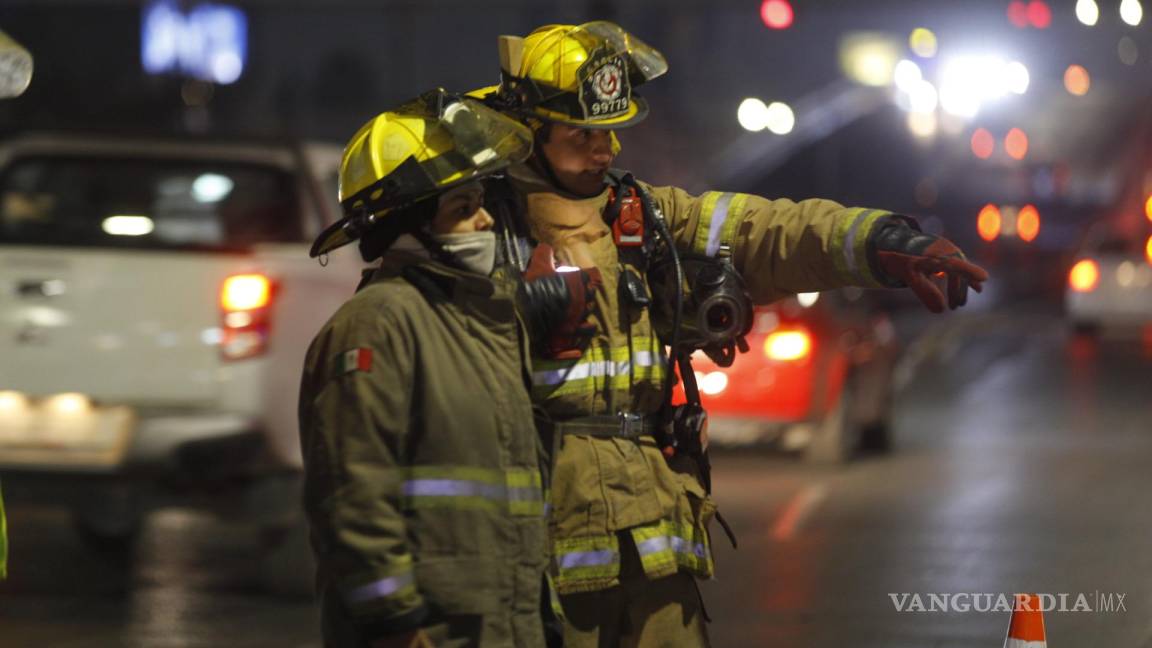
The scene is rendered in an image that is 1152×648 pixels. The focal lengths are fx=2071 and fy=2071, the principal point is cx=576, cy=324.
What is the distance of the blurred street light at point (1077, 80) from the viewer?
31297mm

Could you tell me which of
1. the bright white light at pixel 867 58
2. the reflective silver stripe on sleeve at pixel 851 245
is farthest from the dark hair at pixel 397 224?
the bright white light at pixel 867 58

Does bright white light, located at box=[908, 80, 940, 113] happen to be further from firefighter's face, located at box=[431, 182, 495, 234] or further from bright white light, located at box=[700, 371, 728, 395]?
firefighter's face, located at box=[431, 182, 495, 234]

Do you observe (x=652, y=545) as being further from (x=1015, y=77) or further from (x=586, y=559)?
(x=1015, y=77)

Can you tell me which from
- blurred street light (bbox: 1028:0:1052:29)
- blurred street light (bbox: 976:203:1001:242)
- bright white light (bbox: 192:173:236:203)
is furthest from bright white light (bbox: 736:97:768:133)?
bright white light (bbox: 192:173:236:203)

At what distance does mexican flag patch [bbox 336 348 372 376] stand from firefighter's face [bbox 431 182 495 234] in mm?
359

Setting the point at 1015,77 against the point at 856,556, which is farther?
the point at 1015,77

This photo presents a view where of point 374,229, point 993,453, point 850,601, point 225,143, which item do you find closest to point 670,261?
point 374,229

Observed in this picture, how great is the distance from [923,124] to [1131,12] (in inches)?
245

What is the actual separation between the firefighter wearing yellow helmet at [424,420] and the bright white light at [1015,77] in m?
28.9

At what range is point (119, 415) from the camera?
849cm

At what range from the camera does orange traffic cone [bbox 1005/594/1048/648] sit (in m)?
5.50

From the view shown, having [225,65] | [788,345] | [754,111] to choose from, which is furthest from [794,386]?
[754,111]

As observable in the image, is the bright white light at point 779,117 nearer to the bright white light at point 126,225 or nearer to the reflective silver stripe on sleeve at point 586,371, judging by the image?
the bright white light at point 126,225
